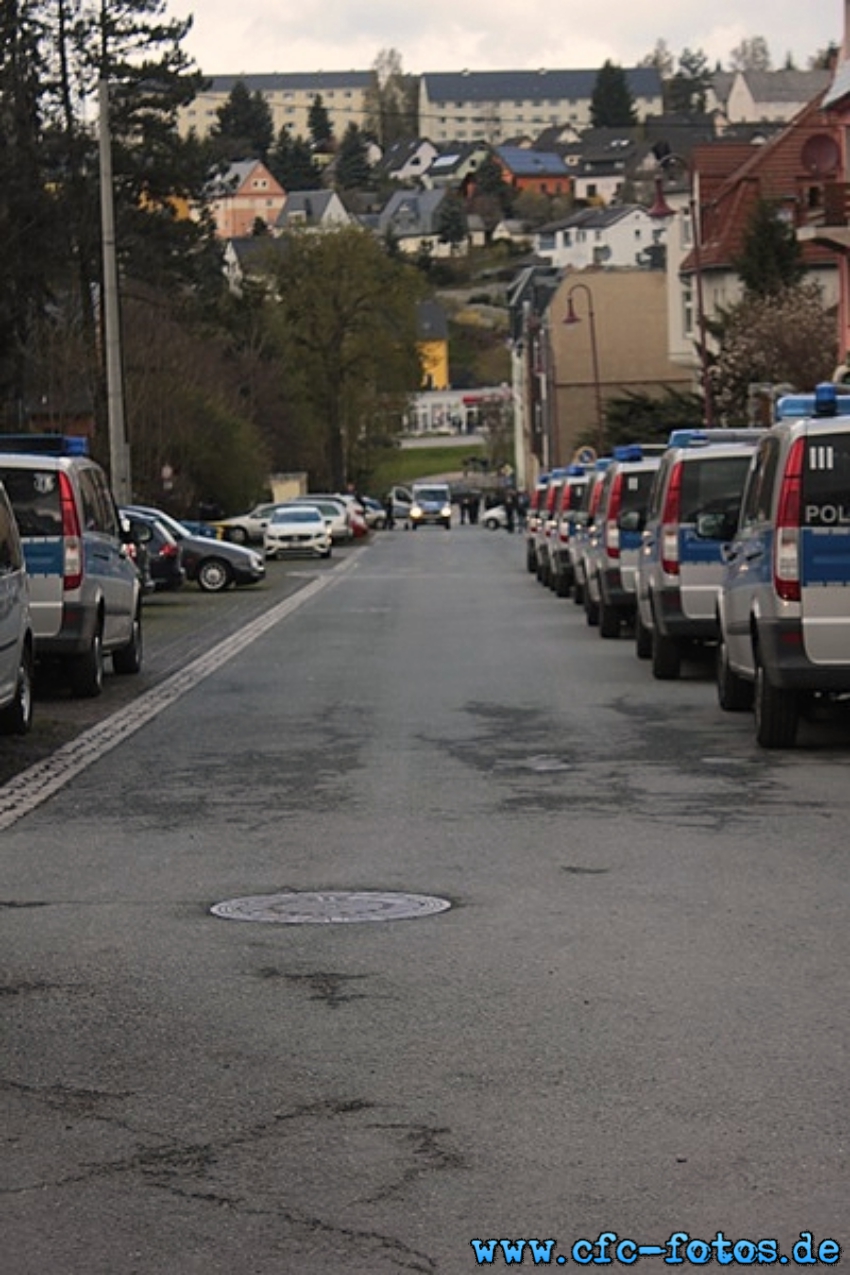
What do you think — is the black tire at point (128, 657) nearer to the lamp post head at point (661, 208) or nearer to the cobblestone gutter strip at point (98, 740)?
the cobblestone gutter strip at point (98, 740)

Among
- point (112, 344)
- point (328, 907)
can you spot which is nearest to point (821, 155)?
point (112, 344)

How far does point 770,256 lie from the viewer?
69.5m

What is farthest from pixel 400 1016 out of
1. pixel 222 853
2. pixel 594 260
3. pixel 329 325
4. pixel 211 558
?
pixel 594 260

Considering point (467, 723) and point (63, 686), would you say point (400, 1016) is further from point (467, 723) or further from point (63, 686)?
point (63, 686)

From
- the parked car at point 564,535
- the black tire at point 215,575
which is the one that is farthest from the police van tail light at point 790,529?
the black tire at point 215,575

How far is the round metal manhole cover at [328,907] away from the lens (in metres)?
10.2

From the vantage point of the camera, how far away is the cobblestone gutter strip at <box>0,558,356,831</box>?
14.5 metres

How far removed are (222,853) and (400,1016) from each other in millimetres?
3882

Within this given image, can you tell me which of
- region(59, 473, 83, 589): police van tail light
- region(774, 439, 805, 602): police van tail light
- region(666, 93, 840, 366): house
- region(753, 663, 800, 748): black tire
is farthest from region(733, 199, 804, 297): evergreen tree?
region(774, 439, 805, 602): police van tail light

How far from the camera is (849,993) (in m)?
8.49

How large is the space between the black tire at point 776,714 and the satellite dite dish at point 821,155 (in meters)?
44.9

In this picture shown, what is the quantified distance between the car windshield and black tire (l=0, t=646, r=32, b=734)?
4951 centimetres

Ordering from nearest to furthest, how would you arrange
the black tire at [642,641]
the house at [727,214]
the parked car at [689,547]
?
the parked car at [689,547] → the black tire at [642,641] → the house at [727,214]

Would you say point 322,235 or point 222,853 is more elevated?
point 322,235
